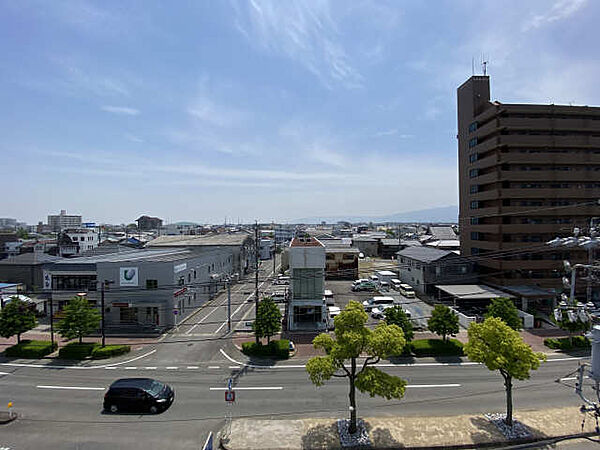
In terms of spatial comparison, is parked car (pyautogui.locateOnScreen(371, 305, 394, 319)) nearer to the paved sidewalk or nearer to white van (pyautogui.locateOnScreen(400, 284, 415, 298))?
white van (pyautogui.locateOnScreen(400, 284, 415, 298))

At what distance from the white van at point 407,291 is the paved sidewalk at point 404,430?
25.0 m

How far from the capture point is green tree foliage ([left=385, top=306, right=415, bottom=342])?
71.7ft

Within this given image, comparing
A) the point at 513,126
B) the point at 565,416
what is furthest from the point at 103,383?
the point at 513,126

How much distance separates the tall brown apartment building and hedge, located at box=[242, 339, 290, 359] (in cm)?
2503

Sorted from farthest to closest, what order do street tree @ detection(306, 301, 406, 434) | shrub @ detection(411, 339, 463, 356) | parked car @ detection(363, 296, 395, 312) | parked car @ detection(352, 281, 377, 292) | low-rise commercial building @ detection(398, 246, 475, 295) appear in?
parked car @ detection(352, 281, 377, 292)
low-rise commercial building @ detection(398, 246, 475, 295)
parked car @ detection(363, 296, 395, 312)
shrub @ detection(411, 339, 463, 356)
street tree @ detection(306, 301, 406, 434)

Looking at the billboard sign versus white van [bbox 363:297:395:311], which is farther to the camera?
white van [bbox 363:297:395:311]

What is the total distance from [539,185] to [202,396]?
3745cm

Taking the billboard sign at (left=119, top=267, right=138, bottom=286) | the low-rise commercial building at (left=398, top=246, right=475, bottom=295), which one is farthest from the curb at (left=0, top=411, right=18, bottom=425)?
the low-rise commercial building at (left=398, top=246, right=475, bottom=295)

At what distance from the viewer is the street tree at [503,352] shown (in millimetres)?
12484

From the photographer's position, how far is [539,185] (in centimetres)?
3512

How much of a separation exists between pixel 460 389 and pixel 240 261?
4396 centimetres

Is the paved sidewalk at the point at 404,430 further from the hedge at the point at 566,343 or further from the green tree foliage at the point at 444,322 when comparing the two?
the hedge at the point at 566,343

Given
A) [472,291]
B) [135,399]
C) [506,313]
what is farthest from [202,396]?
[472,291]

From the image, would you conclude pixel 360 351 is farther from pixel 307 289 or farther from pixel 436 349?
pixel 307 289
